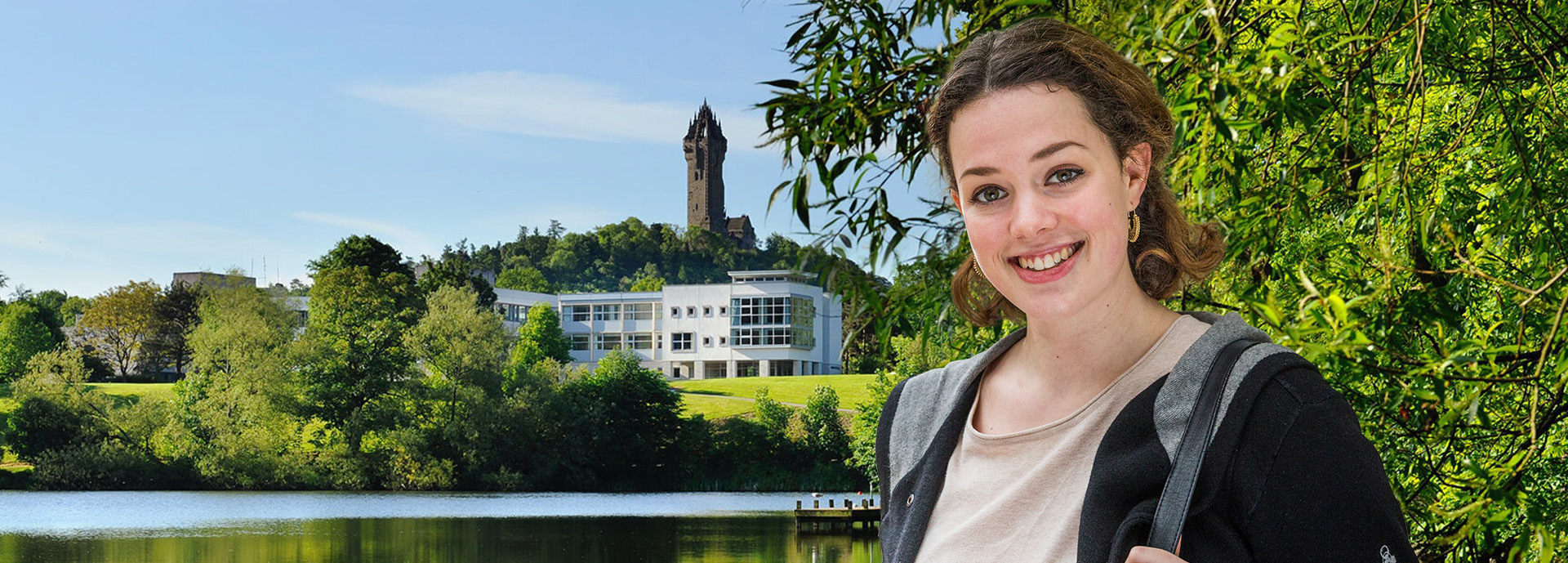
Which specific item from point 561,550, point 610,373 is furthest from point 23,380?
point 561,550

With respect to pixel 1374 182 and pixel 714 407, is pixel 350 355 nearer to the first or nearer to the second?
pixel 714 407

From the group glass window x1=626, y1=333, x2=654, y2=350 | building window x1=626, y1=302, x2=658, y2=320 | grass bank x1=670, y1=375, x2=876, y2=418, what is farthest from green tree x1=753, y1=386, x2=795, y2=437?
building window x1=626, y1=302, x2=658, y2=320

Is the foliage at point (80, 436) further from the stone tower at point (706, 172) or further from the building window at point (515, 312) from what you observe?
the stone tower at point (706, 172)

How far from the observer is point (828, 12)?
3.00 m

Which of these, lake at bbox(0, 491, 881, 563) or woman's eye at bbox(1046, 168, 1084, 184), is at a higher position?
woman's eye at bbox(1046, 168, 1084, 184)

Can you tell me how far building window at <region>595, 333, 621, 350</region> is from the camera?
3044 inches

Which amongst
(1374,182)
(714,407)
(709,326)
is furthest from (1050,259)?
(709,326)

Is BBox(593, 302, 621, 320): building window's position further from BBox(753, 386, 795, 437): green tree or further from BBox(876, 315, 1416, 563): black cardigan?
BBox(876, 315, 1416, 563): black cardigan

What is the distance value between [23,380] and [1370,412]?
5075 cm

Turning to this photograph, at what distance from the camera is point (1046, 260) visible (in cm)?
132

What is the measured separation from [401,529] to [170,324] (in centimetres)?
3280

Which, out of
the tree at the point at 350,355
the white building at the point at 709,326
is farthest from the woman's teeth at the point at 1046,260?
the white building at the point at 709,326

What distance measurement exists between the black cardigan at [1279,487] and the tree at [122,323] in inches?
2554

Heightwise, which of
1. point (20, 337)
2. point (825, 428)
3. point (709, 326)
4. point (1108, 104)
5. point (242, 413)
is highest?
point (709, 326)
